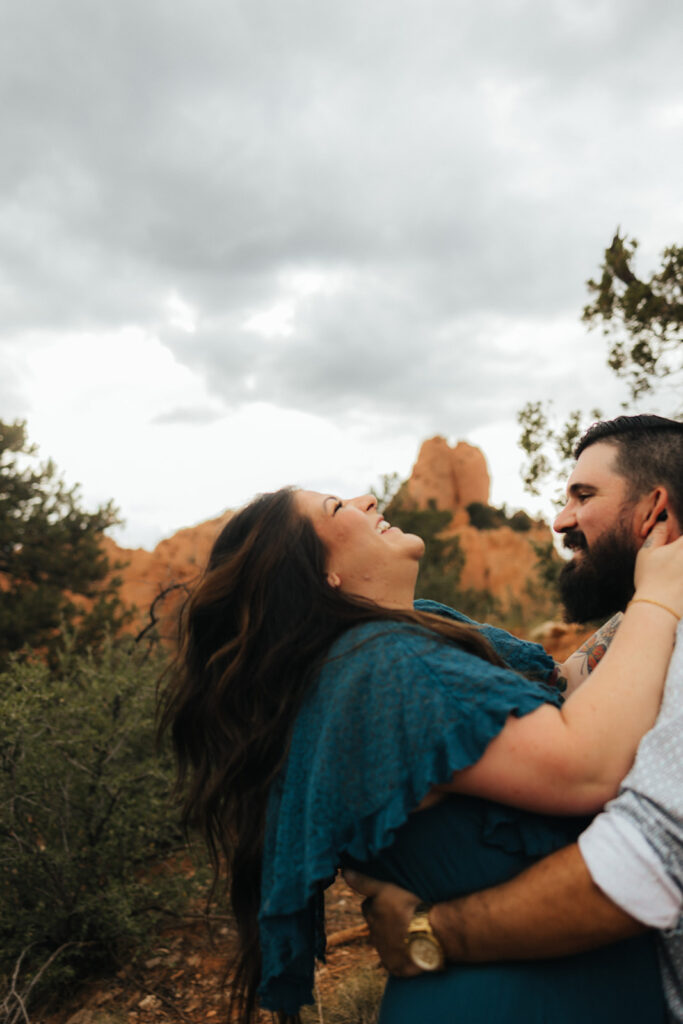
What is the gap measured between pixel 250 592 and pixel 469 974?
965 millimetres

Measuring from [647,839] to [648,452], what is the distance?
1252 mm

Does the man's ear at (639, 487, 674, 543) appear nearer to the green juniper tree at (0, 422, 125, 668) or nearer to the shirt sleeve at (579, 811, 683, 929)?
the shirt sleeve at (579, 811, 683, 929)

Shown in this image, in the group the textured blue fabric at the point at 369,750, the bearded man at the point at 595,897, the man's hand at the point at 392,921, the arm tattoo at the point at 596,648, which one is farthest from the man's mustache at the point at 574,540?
the man's hand at the point at 392,921

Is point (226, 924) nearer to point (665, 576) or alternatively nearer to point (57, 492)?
point (665, 576)

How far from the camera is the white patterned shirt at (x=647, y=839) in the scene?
1320 mm

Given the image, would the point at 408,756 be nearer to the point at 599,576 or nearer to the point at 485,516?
the point at 599,576

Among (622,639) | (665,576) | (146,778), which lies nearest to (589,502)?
(665,576)

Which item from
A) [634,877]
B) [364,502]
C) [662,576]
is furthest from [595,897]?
[364,502]

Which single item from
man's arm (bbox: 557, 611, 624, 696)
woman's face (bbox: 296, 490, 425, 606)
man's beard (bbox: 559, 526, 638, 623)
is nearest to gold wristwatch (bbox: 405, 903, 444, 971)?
woman's face (bbox: 296, 490, 425, 606)

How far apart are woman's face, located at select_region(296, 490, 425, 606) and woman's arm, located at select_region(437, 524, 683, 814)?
0.63 m

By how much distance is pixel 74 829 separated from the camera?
13.6 feet

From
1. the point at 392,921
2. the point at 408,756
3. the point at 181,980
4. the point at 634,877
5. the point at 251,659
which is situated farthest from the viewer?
the point at 181,980

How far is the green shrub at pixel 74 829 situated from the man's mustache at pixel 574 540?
269 centimetres

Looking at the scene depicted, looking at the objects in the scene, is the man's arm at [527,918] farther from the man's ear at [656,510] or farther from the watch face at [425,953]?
the man's ear at [656,510]
